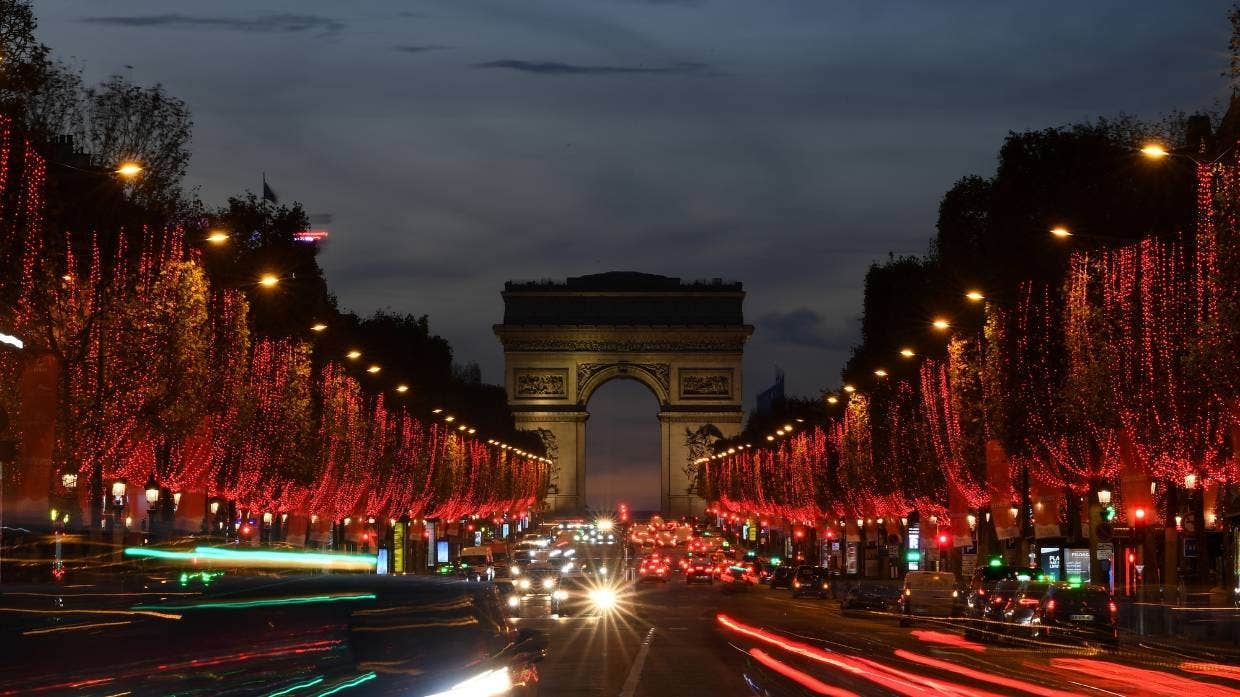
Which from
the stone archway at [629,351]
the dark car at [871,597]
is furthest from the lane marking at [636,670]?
the stone archway at [629,351]

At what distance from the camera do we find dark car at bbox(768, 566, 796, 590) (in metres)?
87.9

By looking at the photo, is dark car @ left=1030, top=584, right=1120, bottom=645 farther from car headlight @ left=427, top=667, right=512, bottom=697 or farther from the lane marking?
car headlight @ left=427, top=667, right=512, bottom=697

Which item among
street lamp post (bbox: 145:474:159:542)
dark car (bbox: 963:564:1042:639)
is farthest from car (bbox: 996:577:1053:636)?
street lamp post (bbox: 145:474:159:542)

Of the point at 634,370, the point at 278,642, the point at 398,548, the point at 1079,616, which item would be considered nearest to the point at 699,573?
the point at 398,548

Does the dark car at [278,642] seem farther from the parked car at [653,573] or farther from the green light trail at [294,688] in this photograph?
the parked car at [653,573]

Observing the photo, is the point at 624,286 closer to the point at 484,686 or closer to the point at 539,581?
the point at 539,581

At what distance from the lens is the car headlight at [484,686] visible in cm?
1154

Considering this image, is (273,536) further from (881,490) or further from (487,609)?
(487,609)

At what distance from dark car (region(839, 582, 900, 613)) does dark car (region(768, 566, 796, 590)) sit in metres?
26.6

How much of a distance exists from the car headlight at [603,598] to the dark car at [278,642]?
154 feet

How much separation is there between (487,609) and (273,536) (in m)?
64.4

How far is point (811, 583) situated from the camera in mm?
77688

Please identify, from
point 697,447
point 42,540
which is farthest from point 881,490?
point 697,447

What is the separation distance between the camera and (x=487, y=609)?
1325cm
